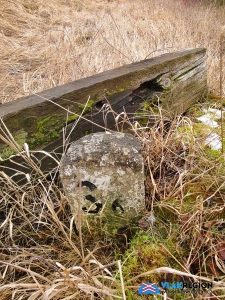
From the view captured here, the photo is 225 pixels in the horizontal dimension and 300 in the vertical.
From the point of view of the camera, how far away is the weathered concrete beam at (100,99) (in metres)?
1.21

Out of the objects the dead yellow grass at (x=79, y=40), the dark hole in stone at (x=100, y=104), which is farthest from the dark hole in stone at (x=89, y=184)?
the dead yellow grass at (x=79, y=40)

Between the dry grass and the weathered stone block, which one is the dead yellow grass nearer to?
the dry grass

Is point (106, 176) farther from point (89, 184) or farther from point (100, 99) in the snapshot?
point (100, 99)

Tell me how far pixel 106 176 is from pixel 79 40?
3.99 metres

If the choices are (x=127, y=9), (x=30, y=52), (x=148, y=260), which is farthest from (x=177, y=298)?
(x=127, y=9)

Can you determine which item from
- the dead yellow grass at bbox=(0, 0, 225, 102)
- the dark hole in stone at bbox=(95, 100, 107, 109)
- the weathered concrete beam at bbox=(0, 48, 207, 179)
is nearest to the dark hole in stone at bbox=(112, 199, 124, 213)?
the weathered concrete beam at bbox=(0, 48, 207, 179)

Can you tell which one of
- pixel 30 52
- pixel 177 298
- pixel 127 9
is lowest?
pixel 177 298

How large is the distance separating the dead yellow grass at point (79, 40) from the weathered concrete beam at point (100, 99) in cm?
29

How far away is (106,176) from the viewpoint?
998 mm

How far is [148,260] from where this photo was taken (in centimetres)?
99

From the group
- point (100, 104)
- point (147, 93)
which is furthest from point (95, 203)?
point (147, 93)

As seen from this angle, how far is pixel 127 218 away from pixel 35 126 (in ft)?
2.08

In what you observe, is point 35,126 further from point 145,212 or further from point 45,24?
point 45,24

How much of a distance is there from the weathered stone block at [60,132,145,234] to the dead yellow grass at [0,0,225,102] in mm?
1253
